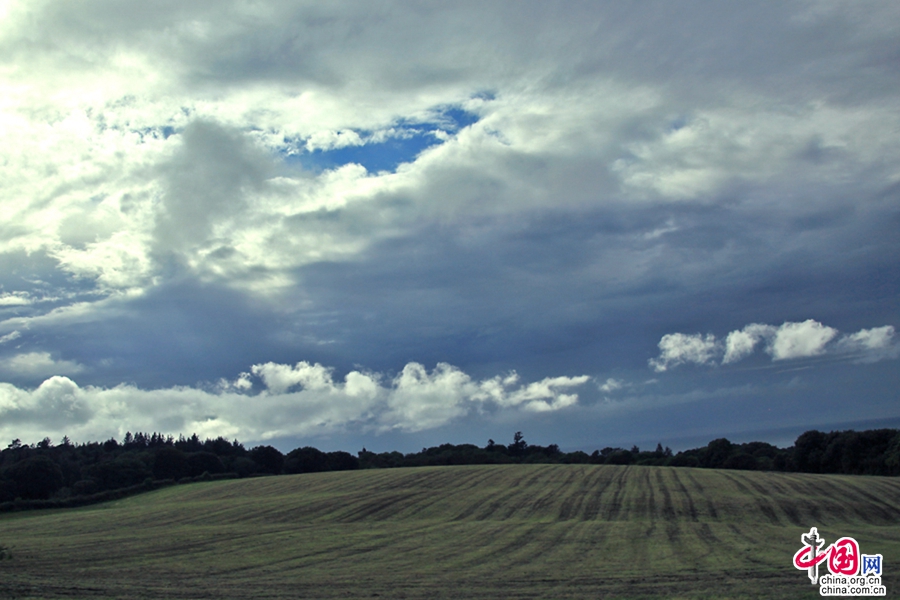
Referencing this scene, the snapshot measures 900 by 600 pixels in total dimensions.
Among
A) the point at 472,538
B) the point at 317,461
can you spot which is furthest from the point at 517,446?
the point at 472,538

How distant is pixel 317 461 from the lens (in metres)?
139

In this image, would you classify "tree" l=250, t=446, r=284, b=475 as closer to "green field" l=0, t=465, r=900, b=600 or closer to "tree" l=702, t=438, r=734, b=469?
"green field" l=0, t=465, r=900, b=600

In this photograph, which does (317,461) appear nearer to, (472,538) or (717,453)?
(717,453)

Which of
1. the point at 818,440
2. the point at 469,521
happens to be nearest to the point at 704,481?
the point at 469,521

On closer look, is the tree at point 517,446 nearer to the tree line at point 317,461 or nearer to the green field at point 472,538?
the tree line at point 317,461

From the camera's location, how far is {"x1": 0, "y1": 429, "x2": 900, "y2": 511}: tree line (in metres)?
92.8

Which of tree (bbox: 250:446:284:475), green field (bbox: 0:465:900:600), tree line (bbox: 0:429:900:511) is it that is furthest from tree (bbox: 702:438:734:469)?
tree (bbox: 250:446:284:475)

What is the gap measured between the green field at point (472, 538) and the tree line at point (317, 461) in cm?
2811

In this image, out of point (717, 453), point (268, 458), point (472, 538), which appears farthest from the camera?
point (268, 458)

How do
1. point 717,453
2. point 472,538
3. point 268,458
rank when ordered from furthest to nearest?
point 268,458 < point 717,453 < point 472,538

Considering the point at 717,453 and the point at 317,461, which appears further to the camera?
the point at 317,461

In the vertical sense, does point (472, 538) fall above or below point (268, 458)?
above


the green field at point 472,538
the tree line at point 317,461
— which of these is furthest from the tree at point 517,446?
the green field at point 472,538

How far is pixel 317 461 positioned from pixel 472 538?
10633 cm
